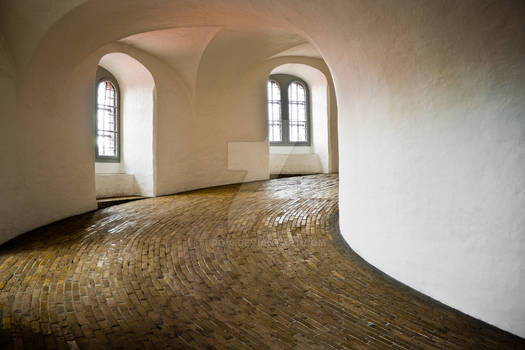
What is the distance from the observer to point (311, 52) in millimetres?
11914

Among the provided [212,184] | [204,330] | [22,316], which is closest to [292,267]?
[204,330]

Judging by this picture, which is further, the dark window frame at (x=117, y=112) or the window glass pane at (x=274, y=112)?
the window glass pane at (x=274, y=112)

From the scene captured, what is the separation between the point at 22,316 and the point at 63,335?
0.60 metres

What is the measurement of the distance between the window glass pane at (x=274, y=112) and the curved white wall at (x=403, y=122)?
718 centimetres

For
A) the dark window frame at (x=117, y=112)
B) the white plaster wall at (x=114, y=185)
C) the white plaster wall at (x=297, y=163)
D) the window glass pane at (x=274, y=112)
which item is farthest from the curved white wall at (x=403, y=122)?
the white plaster wall at (x=297, y=163)

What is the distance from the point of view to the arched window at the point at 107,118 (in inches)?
384

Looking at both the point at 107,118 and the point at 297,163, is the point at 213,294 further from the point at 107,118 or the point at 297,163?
the point at 297,163

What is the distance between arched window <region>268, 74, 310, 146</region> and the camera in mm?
13547

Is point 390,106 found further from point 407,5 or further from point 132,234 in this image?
point 132,234

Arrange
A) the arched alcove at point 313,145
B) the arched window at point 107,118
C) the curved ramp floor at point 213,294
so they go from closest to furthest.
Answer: the curved ramp floor at point 213,294 → the arched window at point 107,118 → the arched alcove at point 313,145

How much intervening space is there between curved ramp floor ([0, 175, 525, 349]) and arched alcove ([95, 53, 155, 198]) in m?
3.62

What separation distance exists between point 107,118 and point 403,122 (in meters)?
8.71

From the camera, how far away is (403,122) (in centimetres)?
369

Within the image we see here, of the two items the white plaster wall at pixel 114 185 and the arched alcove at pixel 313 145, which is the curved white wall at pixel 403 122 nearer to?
the white plaster wall at pixel 114 185
